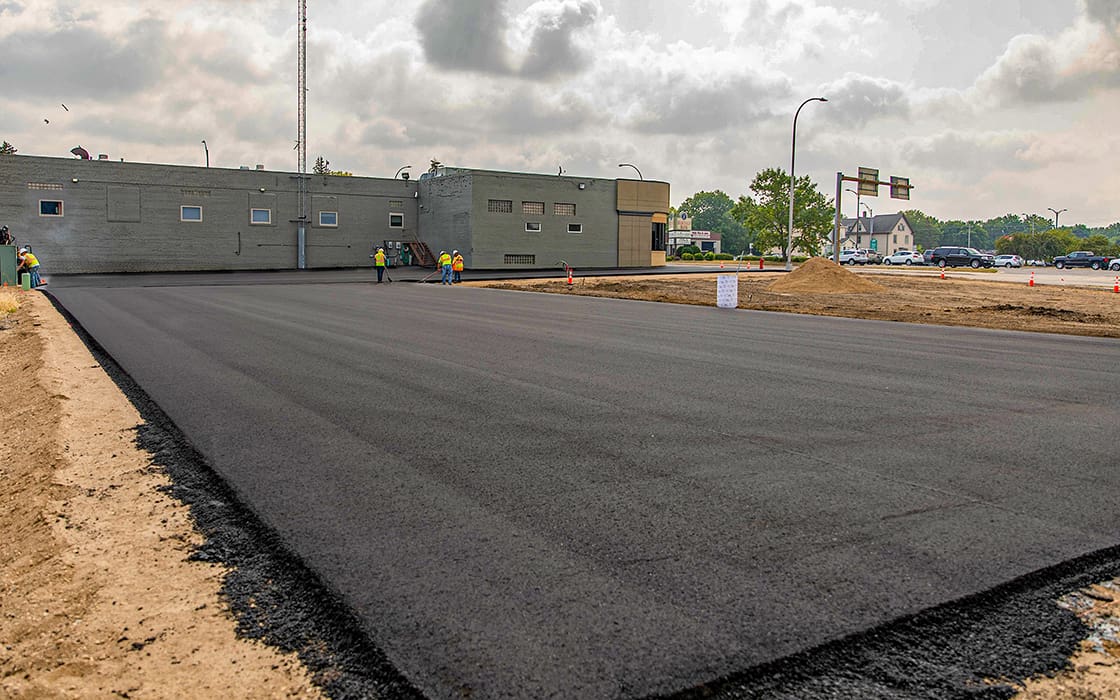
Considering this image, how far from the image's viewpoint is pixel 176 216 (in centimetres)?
4638

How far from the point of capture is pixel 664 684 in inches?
116

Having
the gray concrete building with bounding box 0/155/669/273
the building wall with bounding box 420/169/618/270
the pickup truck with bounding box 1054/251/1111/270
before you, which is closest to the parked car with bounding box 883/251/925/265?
the pickup truck with bounding box 1054/251/1111/270

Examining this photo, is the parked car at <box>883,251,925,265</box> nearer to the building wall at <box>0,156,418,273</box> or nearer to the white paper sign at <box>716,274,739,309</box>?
the building wall at <box>0,156,418,273</box>

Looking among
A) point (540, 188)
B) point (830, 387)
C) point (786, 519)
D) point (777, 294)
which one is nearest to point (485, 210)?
point (540, 188)

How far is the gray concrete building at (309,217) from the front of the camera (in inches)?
1718

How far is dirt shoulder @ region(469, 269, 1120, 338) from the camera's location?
63.1ft

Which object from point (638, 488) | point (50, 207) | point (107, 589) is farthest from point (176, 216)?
point (107, 589)

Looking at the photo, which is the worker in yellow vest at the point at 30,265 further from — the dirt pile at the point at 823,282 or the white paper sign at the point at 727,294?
the dirt pile at the point at 823,282

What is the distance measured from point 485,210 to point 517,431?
43640 millimetres

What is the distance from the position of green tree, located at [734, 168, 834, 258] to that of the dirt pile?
1945 inches

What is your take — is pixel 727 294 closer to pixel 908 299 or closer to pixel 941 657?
pixel 908 299

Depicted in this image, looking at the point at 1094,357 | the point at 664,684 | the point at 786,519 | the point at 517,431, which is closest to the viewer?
the point at 664,684

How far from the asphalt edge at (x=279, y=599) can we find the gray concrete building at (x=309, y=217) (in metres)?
44.5

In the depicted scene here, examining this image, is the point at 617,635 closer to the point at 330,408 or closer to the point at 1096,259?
the point at 330,408
